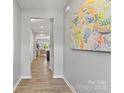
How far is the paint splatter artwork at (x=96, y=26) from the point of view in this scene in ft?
6.67

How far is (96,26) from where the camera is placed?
2404mm

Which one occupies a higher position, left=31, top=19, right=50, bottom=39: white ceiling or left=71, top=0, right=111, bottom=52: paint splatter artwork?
left=31, top=19, right=50, bottom=39: white ceiling

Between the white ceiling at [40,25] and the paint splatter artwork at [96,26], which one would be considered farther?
the white ceiling at [40,25]

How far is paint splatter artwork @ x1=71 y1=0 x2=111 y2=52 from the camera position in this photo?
2032 mm

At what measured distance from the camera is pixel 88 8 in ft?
9.05

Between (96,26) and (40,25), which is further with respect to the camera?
(40,25)

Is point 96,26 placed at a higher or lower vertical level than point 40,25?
lower

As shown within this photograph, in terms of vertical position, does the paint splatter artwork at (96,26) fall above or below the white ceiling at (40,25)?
below

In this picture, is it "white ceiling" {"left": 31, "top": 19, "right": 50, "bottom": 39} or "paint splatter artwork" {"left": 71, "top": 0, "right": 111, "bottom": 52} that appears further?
"white ceiling" {"left": 31, "top": 19, "right": 50, "bottom": 39}
